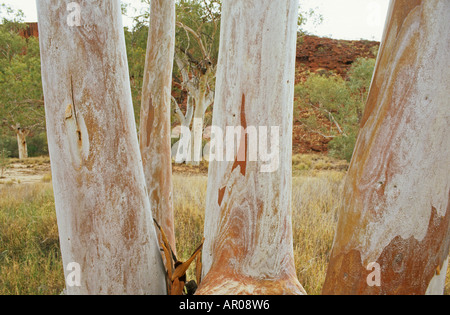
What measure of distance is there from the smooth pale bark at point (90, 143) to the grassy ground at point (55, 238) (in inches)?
63.2

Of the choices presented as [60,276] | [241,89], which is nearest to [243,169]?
[241,89]

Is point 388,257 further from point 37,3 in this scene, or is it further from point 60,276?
point 60,276

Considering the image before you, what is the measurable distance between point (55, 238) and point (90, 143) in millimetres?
2976

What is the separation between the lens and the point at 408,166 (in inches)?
41.6

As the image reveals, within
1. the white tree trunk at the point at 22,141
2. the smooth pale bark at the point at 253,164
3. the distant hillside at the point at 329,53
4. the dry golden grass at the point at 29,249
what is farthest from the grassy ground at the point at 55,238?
the distant hillside at the point at 329,53

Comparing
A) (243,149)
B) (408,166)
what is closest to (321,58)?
(243,149)

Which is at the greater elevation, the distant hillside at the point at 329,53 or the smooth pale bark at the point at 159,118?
the distant hillside at the point at 329,53

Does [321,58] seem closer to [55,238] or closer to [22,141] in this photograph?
[22,141]

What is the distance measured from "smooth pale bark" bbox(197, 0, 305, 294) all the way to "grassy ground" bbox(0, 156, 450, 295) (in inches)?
54.8

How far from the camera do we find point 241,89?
1.32 meters

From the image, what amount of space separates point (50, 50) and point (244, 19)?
0.74m

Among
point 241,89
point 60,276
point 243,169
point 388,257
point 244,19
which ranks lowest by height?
point 60,276

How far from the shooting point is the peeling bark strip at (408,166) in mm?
1045

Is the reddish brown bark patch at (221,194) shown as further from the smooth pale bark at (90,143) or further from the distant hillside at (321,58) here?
the distant hillside at (321,58)
